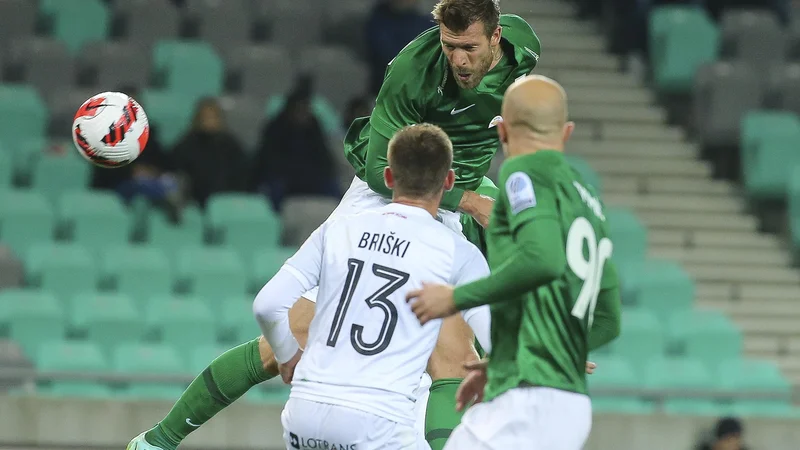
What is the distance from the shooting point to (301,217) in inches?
368

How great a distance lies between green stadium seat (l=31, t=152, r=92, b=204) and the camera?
30.4 ft

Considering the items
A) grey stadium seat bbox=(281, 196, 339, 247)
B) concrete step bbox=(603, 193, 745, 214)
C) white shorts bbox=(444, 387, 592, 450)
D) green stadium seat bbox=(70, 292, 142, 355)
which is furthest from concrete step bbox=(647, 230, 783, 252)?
white shorts bbox=(444, 387, 592, 450)

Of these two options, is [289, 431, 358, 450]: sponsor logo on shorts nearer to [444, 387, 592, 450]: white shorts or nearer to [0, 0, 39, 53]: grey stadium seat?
[444, 387, 592, 450]: white shorts

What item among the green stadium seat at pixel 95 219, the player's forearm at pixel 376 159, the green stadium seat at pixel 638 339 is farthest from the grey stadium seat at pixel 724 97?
the player's forearm at pixel 376 159

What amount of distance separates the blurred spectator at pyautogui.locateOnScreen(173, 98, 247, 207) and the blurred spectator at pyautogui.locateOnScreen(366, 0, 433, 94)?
1.32 metres

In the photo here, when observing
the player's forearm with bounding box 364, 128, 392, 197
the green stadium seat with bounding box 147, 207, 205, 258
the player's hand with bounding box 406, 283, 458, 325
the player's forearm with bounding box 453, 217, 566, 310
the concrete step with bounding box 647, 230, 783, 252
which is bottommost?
the concrete step with bounding box 647, 230, 783, 252

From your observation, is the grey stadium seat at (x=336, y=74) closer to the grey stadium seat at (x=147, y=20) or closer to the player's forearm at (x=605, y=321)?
the grey stadium seat at (x=147, y=20)

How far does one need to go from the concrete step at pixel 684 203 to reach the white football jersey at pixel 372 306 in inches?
273

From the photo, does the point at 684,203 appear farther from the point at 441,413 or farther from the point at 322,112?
the point at 441,413

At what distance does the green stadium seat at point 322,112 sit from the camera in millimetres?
10102

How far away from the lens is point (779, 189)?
11.0m

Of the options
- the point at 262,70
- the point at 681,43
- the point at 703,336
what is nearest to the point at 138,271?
the point at 262,70

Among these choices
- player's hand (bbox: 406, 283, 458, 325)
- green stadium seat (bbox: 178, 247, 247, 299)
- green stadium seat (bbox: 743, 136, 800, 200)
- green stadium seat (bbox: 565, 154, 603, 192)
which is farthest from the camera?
green stadium seat (bbox: 743, 136, 800, 200)

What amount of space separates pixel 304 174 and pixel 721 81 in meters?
3.45
